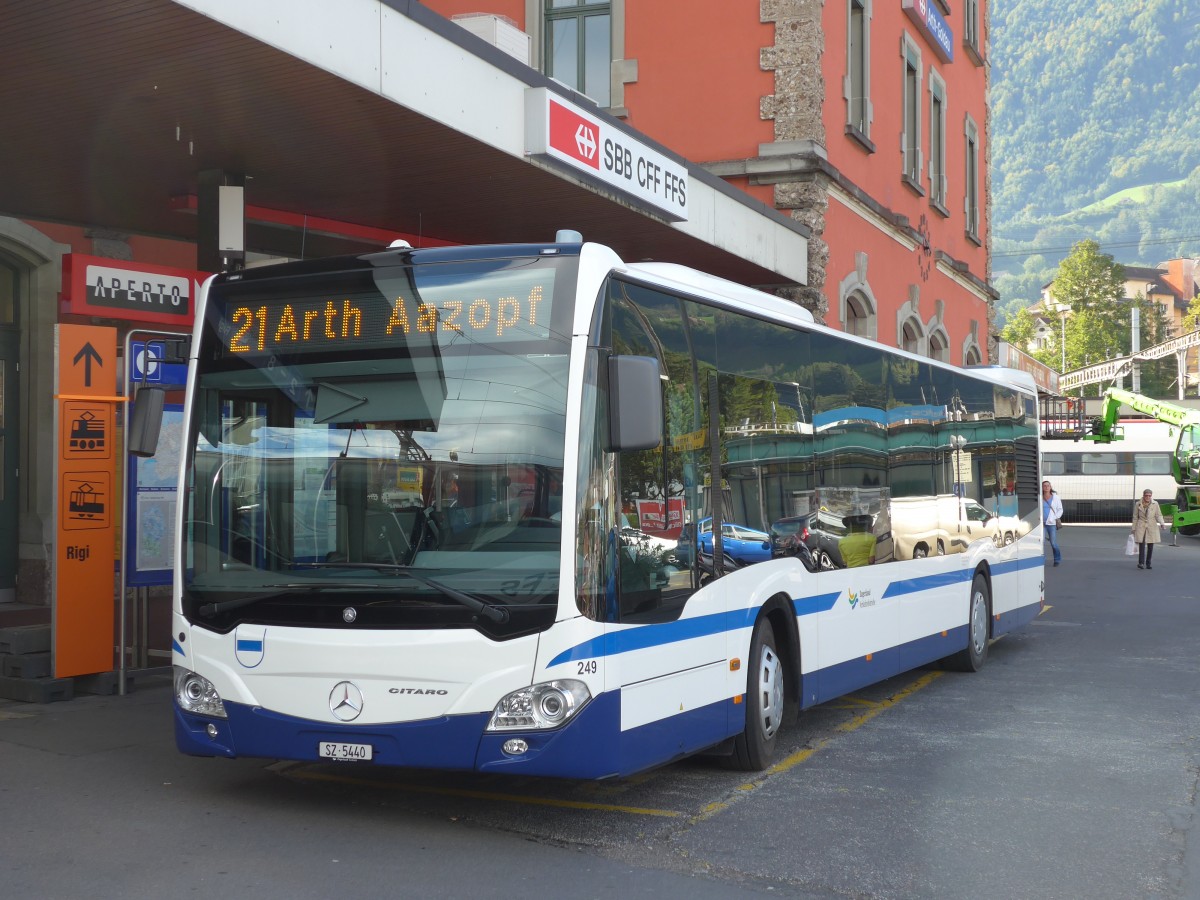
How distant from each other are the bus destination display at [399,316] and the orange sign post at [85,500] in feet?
11.9

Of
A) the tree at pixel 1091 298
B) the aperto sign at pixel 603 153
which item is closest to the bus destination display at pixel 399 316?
the aperto sign at pixel 603 153

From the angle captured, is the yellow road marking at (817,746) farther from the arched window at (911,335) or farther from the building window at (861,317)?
the arched window at (911,335)

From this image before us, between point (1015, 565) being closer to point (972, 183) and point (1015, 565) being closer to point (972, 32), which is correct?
point (972, 183)

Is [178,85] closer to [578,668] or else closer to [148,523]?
[148,523]

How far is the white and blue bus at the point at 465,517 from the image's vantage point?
20.8ft

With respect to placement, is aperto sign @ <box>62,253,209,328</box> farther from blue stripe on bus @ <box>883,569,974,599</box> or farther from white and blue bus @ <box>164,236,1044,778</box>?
blue stripe on bus @ <box>883,569,974,599</box>

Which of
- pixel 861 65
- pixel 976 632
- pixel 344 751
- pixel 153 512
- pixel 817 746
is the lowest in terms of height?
pixel 817 746

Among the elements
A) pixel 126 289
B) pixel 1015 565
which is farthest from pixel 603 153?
pixel 1015 565

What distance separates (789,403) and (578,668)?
315 centimetres

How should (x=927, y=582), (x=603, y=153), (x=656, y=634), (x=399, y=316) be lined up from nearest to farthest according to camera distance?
(x=399, y=316) → (x=656, y=634) → (x=927, y=582) → (x=603, y=153)

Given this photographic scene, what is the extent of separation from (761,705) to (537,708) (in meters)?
2.14

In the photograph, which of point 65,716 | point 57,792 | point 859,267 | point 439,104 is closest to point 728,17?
point 859,267

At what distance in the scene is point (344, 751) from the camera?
21.4 feet

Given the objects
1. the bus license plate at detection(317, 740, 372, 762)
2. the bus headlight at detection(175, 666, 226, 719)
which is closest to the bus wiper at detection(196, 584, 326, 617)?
the bus headlight at detection(175, 666, 226, 719)
